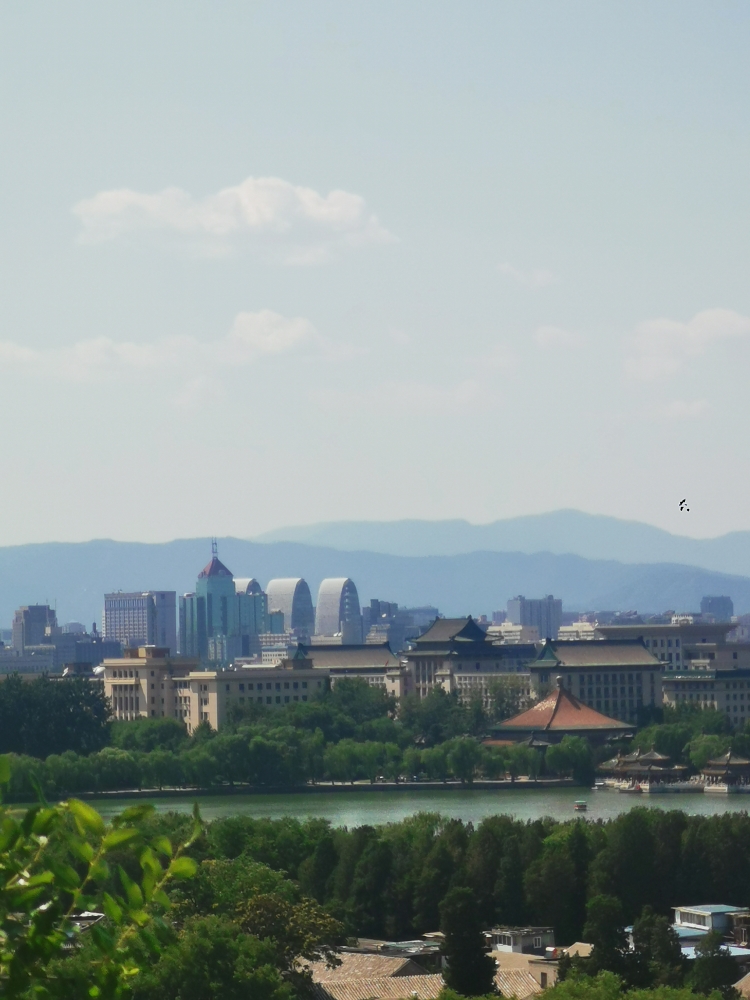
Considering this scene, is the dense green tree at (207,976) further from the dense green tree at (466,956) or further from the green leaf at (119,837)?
the green leaf at (119,837)

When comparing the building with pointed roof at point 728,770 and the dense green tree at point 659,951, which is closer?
Result: the dense green tree at point 659,951

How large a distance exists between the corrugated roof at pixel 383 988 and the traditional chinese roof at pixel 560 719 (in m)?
52.6

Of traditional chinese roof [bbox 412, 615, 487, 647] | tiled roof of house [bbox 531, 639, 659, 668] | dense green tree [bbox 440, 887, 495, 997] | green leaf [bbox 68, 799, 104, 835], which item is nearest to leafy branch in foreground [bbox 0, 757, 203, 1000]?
green leaf [bbox 68, 799, 104, 835]

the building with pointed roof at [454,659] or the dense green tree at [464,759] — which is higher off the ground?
the building with pointed roof at [454,659]

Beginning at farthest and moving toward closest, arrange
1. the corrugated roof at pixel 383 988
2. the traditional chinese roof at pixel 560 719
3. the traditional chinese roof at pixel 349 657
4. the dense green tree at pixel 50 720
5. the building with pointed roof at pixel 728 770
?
the traditional chinese roof at pixel 349 657 < the traditional chinese roof at pixel 560 719 < the dense green tree at pixel 50 720 < the building with pointed roof at pixel 728 770 < the corrugated roof at pixel 383 988

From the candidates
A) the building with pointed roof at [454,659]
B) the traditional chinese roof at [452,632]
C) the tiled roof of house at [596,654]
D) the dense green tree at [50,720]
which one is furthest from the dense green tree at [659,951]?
the traditional chinese roof at [452,632]

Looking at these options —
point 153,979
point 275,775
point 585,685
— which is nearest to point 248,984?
point 153,979

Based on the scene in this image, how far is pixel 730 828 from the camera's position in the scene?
1312 inches

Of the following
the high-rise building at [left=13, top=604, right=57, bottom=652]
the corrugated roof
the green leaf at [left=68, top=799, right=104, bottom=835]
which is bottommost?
the corrugated roof

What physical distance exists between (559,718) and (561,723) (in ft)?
1.50

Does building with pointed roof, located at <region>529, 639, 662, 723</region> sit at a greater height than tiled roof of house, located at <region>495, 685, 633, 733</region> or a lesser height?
greater

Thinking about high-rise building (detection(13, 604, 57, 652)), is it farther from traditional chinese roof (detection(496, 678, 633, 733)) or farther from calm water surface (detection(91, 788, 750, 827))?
calm water surface (detection(91, 788, 750, 827))

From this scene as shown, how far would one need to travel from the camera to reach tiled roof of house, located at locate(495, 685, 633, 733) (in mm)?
75125

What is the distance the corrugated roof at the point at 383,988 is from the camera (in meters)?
21.0
